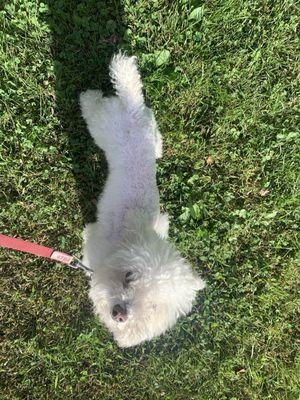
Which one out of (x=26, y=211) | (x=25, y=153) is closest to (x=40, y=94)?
(x=25, y=153)

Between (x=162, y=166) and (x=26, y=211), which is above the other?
(x=162, y=166)

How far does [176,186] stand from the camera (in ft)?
12.8

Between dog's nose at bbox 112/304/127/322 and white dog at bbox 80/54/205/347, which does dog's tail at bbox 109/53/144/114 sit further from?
dog's nose at bbox 112/304/127/322

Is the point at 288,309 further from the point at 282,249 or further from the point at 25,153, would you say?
the point at 25,153

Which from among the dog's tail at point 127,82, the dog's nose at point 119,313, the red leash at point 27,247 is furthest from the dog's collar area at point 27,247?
the dog's tail at point 127,82

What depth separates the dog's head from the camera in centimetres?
259

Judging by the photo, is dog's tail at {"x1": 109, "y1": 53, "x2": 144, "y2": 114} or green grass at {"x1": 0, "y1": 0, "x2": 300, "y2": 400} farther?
green grass at {"x1": 0, "y1": 0, "x2": 300, "y2": 400}

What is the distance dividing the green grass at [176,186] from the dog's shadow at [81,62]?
12 mm

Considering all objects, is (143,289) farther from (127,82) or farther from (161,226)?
(127,82)

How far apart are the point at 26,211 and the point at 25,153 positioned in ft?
1.76

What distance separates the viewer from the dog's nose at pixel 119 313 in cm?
252

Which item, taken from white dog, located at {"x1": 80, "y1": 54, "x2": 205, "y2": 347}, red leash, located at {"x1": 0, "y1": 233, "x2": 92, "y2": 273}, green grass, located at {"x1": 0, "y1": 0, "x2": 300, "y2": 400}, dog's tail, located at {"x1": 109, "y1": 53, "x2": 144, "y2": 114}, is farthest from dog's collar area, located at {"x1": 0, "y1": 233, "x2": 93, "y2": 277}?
dog's tail, located at {"x1": 109, "y1": 53, "x2": 144, "y2": 114}

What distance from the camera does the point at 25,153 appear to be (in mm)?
3711

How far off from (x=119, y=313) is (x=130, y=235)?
61 centimetres
